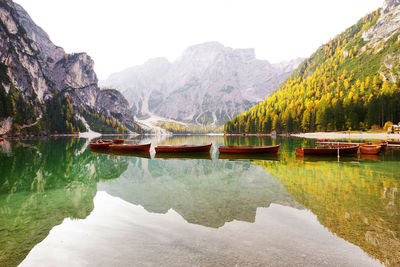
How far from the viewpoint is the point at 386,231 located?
8.79 meters

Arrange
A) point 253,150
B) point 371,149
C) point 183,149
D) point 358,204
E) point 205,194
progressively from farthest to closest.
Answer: point 183,149, point 253,150, point 371,149, point 205,194, point 358,204

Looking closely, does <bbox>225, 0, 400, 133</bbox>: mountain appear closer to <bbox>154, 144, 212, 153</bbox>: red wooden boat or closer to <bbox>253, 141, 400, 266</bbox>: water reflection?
<bbox>154, 144, 212, 153</bbox>: red wooden boat

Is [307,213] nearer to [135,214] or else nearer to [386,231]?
[386,231]

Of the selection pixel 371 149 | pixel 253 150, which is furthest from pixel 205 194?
pixel 371 149

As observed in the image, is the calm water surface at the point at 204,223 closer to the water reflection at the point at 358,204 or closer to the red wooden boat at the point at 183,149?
the water reflection at the point at 358,204

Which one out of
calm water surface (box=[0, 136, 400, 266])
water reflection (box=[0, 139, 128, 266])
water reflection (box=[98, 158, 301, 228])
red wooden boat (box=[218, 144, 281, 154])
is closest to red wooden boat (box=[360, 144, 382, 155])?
red wooden boat (box=[218, 144, 281, 154])

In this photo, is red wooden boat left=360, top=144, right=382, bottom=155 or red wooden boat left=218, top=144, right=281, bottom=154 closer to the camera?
red wooden boat left=360, top=144, right=382, bottom=155

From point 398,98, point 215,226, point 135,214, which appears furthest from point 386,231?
point 398,98

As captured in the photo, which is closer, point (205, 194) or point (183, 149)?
point (205, 194)

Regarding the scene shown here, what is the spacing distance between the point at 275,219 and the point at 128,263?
6.66 meters

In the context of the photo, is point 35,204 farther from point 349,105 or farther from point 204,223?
point 349,105

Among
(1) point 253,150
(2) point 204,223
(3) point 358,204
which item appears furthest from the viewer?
(1) point 253,150

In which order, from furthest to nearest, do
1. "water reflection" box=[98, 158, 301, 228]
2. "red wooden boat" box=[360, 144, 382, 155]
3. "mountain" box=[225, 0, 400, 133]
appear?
"mountain" box=[225, 0, 400, 133]
"red wooden boat" box=[360, 144, 382, 155]
"water reflection" box=[98, 158, 301, 228]

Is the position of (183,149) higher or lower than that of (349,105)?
lower
